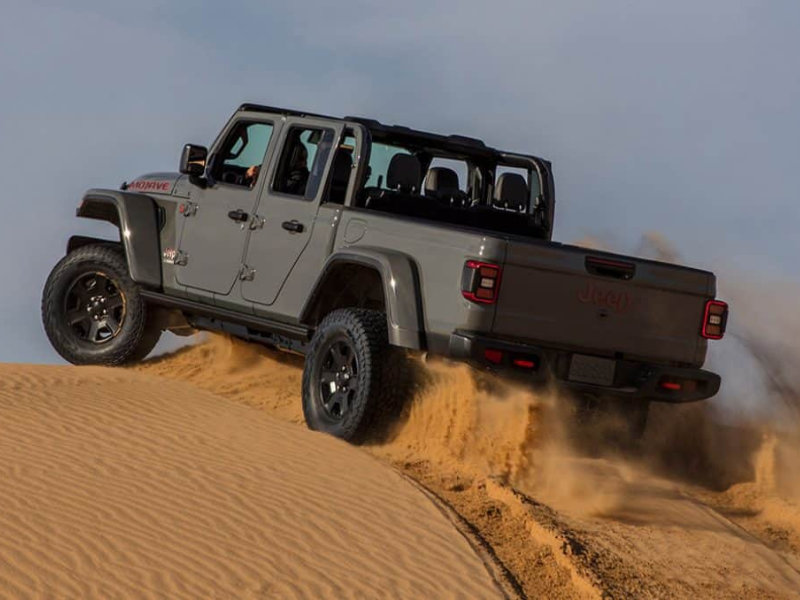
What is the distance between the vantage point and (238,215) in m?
10.1

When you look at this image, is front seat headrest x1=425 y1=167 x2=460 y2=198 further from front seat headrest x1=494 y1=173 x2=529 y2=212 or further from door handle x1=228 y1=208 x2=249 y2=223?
door handle x1=228 y1=208 x2=249 y2=223

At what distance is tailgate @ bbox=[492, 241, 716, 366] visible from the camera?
27.7 feet

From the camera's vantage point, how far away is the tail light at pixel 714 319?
9.09 m

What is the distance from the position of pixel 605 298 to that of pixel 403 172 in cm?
167

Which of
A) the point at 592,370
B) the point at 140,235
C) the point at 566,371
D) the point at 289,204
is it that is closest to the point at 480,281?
the point at 566,371

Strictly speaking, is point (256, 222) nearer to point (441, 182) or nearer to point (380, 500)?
point (441, 182)

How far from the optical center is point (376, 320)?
9016mm

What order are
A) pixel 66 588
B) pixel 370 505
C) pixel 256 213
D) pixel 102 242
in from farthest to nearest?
pixel 102 242 → pixel 256 213 → pixel 370 505 → pixel 66 588

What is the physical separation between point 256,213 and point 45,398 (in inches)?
79.3

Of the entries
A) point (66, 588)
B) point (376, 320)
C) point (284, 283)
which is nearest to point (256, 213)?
point (284, 283)

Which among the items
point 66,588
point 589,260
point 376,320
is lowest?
point 66,588

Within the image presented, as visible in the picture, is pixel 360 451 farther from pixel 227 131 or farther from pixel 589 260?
pixel 227 131

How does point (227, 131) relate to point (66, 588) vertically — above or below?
above

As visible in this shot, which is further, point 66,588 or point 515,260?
point 515,260
